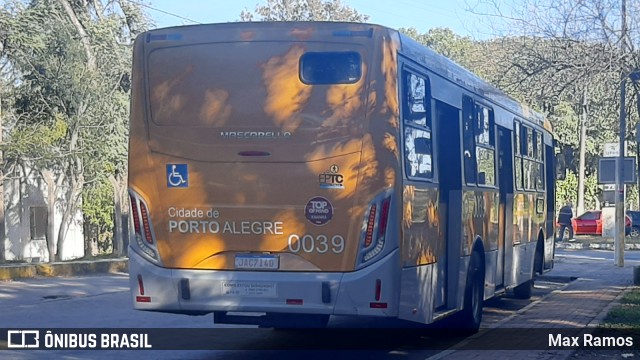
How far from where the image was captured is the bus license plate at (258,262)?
398 inches

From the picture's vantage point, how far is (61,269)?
25.9 m

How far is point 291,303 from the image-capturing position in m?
10.0

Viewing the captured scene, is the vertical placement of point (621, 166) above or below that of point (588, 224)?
above

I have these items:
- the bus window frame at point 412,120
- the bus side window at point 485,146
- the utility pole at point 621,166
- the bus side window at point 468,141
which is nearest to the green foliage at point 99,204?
the utility pole at point 621,166

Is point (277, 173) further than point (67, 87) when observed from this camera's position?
No

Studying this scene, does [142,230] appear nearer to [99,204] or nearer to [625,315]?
[625,315]

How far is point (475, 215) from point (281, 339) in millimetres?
3119

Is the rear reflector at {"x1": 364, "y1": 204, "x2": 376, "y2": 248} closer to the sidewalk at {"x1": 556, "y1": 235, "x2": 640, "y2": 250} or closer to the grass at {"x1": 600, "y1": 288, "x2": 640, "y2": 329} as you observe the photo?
the grass at {"x1": 600, "y1": 288, "x2": 640, "y2": 329}

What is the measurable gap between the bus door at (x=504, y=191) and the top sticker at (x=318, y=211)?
20.0ft

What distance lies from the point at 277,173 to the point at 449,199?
3269mm

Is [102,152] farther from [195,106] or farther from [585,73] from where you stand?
[195,106]

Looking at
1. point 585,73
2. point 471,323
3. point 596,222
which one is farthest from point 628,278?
point 596,222

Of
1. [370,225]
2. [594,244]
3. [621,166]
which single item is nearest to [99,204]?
[594,244]

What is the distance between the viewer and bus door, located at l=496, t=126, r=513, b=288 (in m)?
15.6
